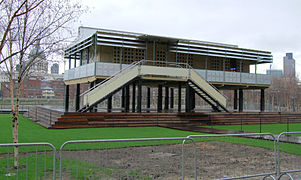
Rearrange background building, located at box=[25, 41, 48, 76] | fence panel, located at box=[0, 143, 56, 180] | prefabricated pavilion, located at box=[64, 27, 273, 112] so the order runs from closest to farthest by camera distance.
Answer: fence panel, located at box=[0, 143, 56, 180] < background building, located at box=[25, 41, 48, 76] < prefabricated pavilion, located at box=[64, 27, 273, 112]

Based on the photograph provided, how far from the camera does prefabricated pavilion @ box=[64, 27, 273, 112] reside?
2586 centimetres

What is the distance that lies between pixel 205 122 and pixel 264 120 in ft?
23.5

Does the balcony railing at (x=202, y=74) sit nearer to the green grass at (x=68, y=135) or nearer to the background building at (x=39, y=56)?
the green grass at (x=68, y=135)

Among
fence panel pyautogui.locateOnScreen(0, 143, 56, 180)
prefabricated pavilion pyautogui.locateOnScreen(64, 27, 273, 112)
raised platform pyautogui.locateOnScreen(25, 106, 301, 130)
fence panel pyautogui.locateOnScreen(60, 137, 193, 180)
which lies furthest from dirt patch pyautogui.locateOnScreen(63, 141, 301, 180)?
prefabricated pavilion pyautogui.locateOnScreen(64, 27, 273, 112)

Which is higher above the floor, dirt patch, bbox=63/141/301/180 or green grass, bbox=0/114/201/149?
dirt patch, bbox=63/141/301/180

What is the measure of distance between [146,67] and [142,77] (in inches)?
37.9

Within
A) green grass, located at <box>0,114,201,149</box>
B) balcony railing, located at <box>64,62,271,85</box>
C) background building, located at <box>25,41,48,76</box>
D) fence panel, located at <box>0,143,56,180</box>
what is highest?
balcony railing, located at <box>64,62,271,85</box>

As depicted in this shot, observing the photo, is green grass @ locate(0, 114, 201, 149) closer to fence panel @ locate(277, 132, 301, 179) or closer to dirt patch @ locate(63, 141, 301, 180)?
dirt patch @ locate(63, 141, 301, 180)

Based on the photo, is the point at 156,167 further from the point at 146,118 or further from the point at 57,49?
the point at 146,118

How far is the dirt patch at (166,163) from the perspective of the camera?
739cm

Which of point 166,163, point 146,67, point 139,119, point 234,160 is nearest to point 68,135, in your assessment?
point 139,119

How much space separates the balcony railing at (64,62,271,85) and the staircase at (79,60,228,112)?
0.92m

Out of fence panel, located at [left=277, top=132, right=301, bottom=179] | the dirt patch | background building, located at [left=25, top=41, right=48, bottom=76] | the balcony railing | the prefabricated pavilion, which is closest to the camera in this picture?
the dirt patch

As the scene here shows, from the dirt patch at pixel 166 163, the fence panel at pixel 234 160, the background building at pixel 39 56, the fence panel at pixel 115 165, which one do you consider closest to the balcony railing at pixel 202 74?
the background building at pixel 39 56
